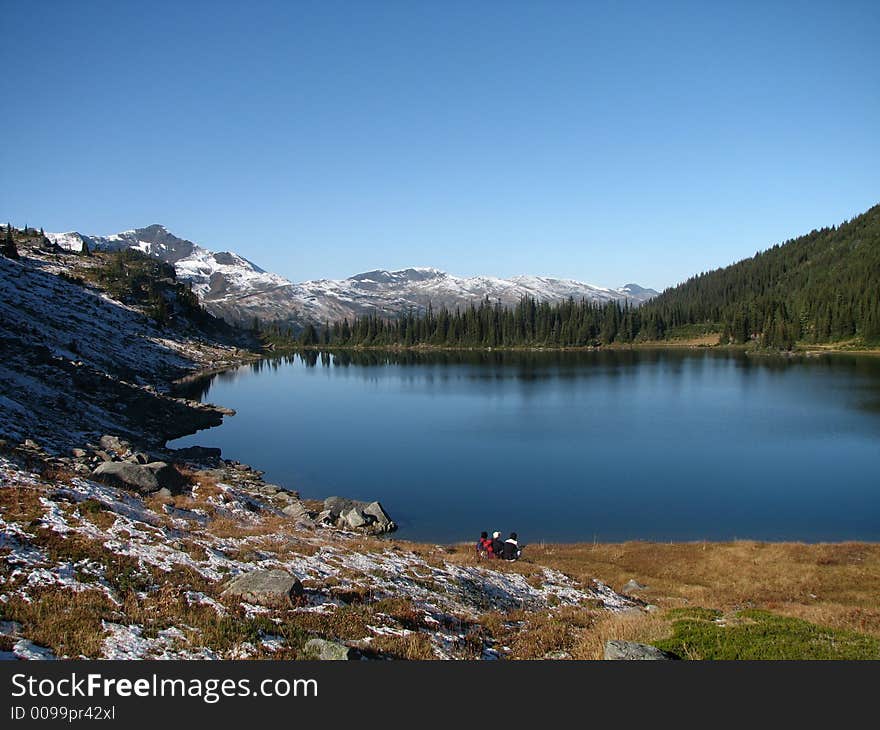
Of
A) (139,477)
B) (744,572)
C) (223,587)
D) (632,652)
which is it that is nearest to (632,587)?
(744,572)

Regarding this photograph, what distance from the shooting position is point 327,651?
1388 centimetres

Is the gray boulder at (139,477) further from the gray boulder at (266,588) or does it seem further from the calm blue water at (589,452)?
the gray boulder at (266,588)

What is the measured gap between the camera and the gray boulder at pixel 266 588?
18.1 m

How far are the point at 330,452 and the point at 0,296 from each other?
79223 mm

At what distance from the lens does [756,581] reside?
2948 centimetres

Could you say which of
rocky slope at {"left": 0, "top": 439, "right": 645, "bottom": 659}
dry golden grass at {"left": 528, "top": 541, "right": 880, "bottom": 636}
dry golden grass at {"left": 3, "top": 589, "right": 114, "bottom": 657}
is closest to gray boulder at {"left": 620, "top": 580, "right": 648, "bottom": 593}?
dry golden grass at {"left": 528, "top": 541, "right": 880, "bottom": 636}

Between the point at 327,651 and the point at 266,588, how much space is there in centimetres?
554

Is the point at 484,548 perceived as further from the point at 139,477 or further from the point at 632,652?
the point at 139,477

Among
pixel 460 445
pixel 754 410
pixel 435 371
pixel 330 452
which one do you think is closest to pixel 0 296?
pixel 330 452

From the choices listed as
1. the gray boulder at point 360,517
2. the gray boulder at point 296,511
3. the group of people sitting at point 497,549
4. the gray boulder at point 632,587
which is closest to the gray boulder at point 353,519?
the gray boulder at point 360,517

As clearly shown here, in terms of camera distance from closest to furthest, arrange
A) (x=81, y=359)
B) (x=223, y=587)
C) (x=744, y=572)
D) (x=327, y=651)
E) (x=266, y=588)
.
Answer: (x=327, y=651)
(x=266, y=588)
(x=223, y=587)
(x=744, y=572)
(x=81, y=359)

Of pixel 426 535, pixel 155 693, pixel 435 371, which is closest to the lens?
pixel 155 693

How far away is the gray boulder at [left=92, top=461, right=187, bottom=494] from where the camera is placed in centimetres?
3275

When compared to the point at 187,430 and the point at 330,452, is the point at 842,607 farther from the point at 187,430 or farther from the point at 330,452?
the point at 187,430
